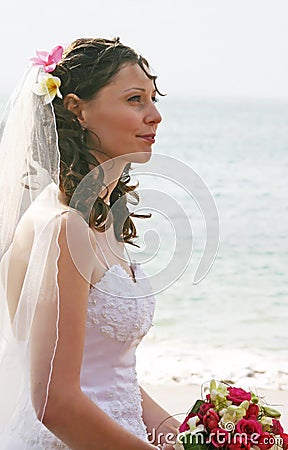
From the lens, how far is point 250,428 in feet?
6.28

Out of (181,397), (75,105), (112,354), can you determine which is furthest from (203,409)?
(181,397)

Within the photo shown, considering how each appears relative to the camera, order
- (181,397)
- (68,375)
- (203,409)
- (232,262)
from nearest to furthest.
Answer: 1. (68,375)
2. (203,409)
3. (181,397)
4. (232,262)

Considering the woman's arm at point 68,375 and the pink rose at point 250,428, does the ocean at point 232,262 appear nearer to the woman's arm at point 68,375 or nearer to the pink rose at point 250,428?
the pink rose at point 250,428

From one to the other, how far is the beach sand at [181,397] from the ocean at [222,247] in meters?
0.75

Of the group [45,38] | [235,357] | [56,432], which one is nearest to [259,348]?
[235,357]

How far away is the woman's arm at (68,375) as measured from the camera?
1.61m

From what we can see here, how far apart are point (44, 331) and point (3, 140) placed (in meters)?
0.52

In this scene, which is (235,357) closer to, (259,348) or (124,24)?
(259,348)

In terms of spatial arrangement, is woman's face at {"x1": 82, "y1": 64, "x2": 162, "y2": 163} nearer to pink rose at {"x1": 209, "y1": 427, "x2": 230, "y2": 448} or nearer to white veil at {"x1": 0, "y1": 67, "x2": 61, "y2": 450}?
white veil at {"x1": 0, "y1": 67, "x2": 61, "y2": 450}

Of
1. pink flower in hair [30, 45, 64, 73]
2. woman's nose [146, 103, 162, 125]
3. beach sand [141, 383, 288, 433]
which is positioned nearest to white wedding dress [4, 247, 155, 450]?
woman's nose [146, 103, 162, 125]

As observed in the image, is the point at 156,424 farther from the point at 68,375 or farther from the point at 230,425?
the point at 68,375

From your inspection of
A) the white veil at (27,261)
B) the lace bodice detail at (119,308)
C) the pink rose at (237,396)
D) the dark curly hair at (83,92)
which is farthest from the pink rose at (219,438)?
the dark curly hair at (83,92)

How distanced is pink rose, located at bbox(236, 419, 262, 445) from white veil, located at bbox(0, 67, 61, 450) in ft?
1.41

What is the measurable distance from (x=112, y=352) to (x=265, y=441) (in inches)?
15.3
